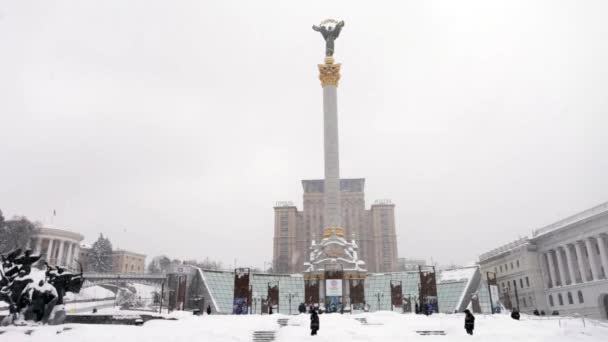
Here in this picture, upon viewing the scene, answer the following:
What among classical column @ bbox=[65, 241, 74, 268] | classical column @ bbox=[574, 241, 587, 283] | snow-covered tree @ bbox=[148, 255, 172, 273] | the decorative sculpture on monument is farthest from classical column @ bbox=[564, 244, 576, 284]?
snow-covered tree @ bbox=[148, 255, 172, 273]

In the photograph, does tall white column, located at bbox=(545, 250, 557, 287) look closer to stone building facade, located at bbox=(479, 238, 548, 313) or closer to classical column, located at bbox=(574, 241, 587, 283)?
stone building facade, located at bbox=(479, 238, 548, 313)

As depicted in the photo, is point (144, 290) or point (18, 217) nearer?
point (18, 217)

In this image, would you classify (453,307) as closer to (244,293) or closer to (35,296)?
(244,293)

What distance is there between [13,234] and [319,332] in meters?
69.4

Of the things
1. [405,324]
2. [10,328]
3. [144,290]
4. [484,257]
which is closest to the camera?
[10,328]

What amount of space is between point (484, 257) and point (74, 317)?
78.5 metres

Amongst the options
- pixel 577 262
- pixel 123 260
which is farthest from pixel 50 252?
pixel 577 262

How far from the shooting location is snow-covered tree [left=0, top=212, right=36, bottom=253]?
72.9m

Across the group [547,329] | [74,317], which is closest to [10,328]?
[74,317]

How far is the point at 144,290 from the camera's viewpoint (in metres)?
100

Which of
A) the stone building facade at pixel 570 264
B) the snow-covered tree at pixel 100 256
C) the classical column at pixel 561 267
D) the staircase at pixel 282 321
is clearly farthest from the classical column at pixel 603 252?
the snow-covered tree at pixel 100 256

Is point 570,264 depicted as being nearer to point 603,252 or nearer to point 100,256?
point 603,252

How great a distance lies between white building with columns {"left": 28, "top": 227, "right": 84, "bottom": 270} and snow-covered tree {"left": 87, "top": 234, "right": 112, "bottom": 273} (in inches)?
157

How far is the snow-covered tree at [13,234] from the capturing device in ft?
239
